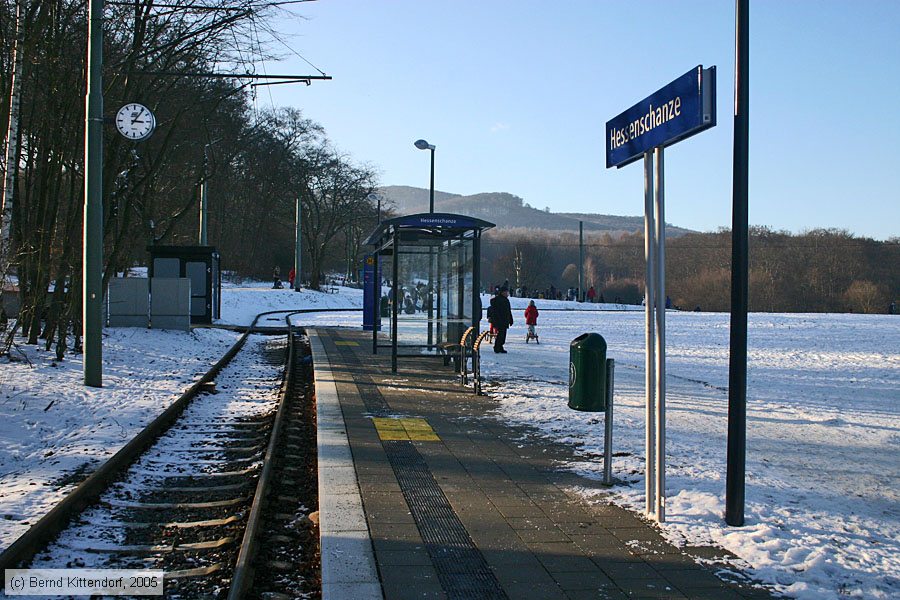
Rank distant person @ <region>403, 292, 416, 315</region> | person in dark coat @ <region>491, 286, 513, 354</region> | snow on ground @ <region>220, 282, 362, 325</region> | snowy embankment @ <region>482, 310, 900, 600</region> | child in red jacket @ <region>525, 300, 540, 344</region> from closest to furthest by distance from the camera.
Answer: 1. snowy embankment @ <region>482, 310, 900, 600</region>
2. distant person @ <region>403, 292, 416, 315</region>
3. person in dark coat @ <region>491, 286, 513, 354</region>
4. child in red jacket @ <region>525, 300, 540, 344</region>
5. snow on ground @ <region>220, 282, 362, 325</region>

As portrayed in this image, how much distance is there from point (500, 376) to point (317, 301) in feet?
140

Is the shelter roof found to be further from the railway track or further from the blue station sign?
the blue station sign

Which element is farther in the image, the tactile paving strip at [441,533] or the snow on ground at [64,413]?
the snow on ground at [64,413]

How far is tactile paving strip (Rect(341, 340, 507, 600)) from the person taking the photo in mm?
4805

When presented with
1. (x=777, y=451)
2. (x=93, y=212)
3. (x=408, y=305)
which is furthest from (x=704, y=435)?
(x=93, y=212)

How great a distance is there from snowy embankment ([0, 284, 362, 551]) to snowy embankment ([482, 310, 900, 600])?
4408 mm

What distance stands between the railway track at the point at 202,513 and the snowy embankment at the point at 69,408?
0.29 meters

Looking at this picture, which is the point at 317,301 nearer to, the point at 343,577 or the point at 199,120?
the point at 199,120

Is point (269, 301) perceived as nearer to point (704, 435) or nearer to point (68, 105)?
point (68, 105)

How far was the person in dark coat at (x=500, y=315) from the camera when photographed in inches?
842

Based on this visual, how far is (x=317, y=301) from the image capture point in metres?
57.3

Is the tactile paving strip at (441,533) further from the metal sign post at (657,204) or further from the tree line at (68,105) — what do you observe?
the tree line at (68,105)

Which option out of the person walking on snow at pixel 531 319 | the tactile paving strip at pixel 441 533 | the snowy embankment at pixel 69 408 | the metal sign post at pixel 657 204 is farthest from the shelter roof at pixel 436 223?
the person walking on snow at pixel 531 319

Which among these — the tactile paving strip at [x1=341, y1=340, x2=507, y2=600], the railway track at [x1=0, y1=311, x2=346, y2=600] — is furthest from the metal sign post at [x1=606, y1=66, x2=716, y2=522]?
Result: the railway track at [x1=0, y1=311, x2=346, y2=600]
